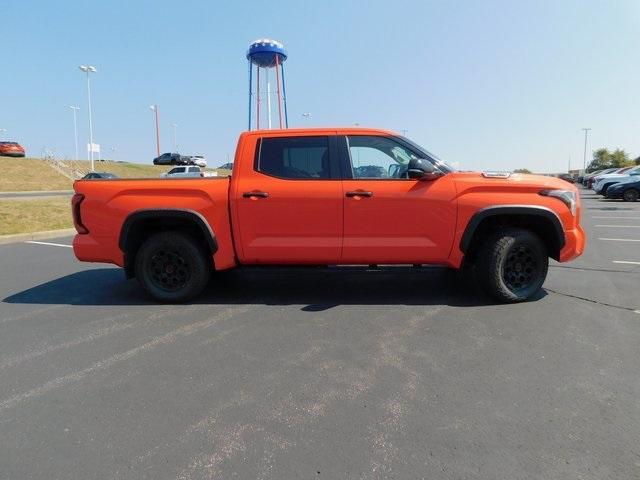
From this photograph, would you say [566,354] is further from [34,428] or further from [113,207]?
[113,207]

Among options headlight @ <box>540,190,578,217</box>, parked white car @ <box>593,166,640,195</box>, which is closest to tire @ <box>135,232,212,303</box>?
A: headlight @ <box>540,190,578,217</box>

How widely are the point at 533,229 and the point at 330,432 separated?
355cm

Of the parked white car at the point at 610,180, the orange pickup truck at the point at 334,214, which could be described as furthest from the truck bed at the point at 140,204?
the parked white car at the point at 610,180

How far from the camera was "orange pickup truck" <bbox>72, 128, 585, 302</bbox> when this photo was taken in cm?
461

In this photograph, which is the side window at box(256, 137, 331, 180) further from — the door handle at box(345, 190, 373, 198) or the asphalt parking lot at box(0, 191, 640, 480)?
the asphalt parking lot at box(0, 191, 640, 480)

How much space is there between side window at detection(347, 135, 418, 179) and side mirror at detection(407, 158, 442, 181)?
0.24m

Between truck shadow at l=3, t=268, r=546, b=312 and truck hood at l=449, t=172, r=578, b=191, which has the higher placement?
truck hood at l=449, t=172, r=578, b=191

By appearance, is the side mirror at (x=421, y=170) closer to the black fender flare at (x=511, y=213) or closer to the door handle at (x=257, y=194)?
the black fender flare at (x=511, y=213)

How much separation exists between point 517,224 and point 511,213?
323mm

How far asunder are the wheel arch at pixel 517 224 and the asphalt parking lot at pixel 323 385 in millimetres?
644

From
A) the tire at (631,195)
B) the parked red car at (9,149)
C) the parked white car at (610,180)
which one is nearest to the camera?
the tire at (631,195)

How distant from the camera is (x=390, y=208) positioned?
4617 millimetres

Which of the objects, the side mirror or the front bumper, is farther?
the front bumper

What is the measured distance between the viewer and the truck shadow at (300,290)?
4941mm
